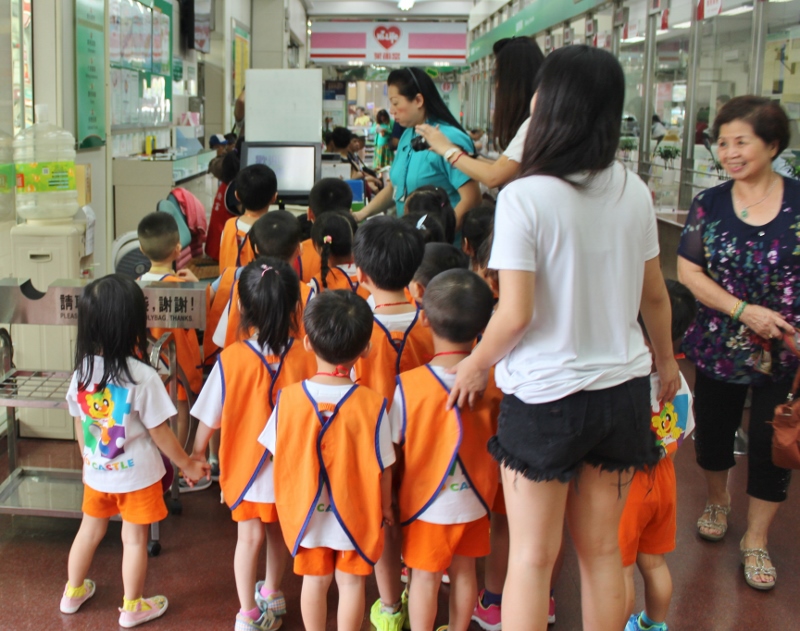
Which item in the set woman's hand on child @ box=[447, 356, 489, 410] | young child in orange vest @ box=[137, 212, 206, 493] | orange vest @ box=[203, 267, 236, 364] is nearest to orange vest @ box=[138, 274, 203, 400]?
young child in orange vest @ box=[137, 212, 206, 493]

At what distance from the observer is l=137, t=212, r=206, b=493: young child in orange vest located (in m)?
3.01

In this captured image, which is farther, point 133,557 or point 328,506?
point 133,557

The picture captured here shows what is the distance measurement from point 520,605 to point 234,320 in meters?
1.31

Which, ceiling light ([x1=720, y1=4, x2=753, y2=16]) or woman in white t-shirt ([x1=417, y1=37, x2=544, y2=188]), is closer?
woman in white t-shirt ([x1=417, y1=37, x2=544, y2=188])

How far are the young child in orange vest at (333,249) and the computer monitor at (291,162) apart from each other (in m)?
2.26

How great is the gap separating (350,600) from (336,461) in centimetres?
38

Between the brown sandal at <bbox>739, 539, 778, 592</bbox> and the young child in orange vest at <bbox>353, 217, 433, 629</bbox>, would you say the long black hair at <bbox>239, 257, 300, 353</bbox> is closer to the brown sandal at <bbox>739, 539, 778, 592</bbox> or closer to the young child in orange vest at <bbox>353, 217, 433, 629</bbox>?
the young child in orange vest at <bbox>353, 217, 433, 629</bbox>

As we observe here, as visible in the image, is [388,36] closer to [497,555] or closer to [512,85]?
[512,85]

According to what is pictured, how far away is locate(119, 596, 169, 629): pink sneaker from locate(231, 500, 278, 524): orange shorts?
1.38 feet

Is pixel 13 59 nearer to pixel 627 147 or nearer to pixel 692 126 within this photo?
pixel 692 126

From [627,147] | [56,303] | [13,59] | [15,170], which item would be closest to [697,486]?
[56,303]

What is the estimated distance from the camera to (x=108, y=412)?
2.24 meters

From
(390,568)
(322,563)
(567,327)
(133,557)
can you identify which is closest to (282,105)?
(133,557)

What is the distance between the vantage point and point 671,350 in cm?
200
